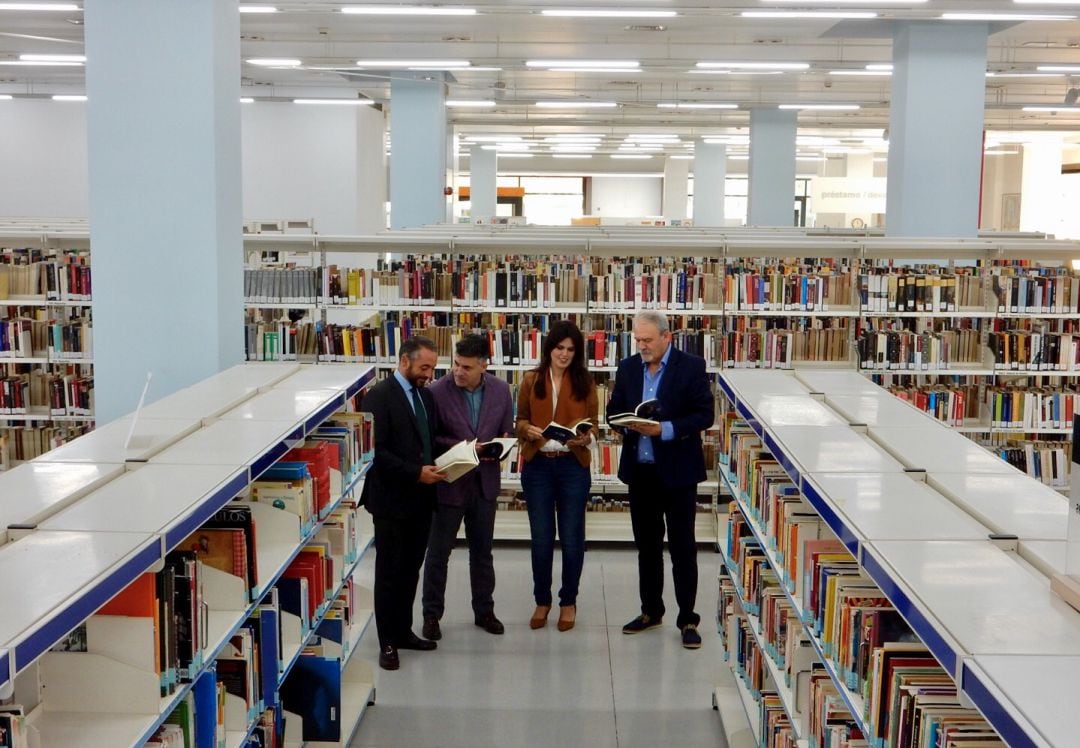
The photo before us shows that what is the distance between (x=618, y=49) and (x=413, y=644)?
11682 millimetres

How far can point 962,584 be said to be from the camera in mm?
2688

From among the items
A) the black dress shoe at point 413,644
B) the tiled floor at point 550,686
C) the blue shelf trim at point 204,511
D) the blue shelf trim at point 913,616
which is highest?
the blue shelf trim at point 204,511

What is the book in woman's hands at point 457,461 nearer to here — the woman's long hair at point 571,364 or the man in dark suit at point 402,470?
the man in dark suit at point 402,470

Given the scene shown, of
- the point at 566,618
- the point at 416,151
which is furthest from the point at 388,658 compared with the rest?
the point at 416,151

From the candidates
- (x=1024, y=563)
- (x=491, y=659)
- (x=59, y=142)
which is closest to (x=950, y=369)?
(x=491, y=659)

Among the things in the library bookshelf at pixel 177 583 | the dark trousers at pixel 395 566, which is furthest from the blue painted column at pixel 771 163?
the library bookshelf at pixel 177 583

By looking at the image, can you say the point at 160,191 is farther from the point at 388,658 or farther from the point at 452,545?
the point at 388,658

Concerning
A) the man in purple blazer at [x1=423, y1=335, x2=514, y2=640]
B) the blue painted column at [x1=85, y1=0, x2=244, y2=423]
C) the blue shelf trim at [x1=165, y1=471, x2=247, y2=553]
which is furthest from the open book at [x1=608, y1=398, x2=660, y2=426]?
the blue shelf trim at [x1=165, y1=471, x2=247, y2=553]

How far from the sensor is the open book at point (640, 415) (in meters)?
5.77

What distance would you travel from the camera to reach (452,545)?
6.26 meters

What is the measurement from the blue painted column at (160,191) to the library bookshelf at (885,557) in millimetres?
2961

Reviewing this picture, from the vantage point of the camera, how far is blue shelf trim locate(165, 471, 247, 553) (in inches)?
118

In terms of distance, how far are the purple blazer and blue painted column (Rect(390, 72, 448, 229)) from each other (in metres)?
12.8

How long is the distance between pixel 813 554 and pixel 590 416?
2.65 m
